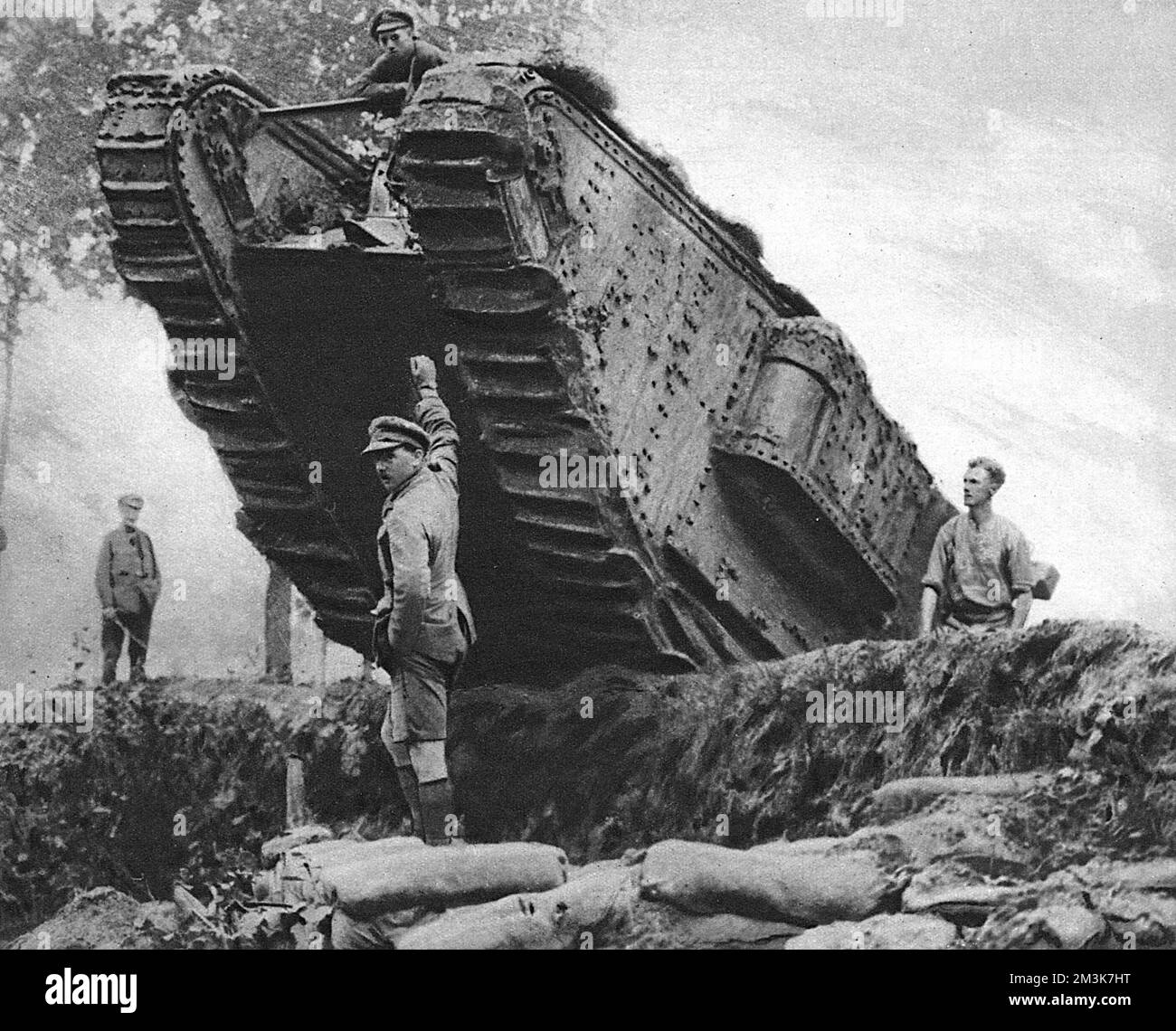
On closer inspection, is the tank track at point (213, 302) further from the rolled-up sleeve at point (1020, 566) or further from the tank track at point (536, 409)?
the rolled-up sleeve at point (1020, 566)

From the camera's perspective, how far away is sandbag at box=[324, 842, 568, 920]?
11.2m

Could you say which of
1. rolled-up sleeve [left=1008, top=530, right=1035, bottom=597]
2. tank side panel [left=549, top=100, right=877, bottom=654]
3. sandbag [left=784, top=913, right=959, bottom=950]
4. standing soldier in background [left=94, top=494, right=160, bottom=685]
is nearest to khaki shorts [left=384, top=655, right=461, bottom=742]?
tank side panel [left=549, top=100, right=877, bottom=654]

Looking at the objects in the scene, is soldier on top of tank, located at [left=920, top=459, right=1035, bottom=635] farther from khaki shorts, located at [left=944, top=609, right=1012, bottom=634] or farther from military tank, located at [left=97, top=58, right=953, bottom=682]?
military tank, located at [left=97, top=58, right=953, bottom=682]

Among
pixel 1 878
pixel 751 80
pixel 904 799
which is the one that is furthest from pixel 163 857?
pixel 751 80

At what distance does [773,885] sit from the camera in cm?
1109

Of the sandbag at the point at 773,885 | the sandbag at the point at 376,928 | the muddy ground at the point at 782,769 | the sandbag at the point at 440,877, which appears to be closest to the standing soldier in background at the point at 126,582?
the muddy ground at the point at 782,769

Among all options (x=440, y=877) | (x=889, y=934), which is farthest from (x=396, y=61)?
(x=889, y=934)

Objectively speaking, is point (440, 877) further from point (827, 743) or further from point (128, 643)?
point (128, 643)

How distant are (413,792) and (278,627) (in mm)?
1846

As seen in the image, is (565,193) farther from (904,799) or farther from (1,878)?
(1,878)

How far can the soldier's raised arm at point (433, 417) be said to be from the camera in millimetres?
11984

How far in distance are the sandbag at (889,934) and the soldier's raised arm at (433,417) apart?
106 inches

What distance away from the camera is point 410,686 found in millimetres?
11797

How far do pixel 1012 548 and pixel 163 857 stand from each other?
14.2 feet
